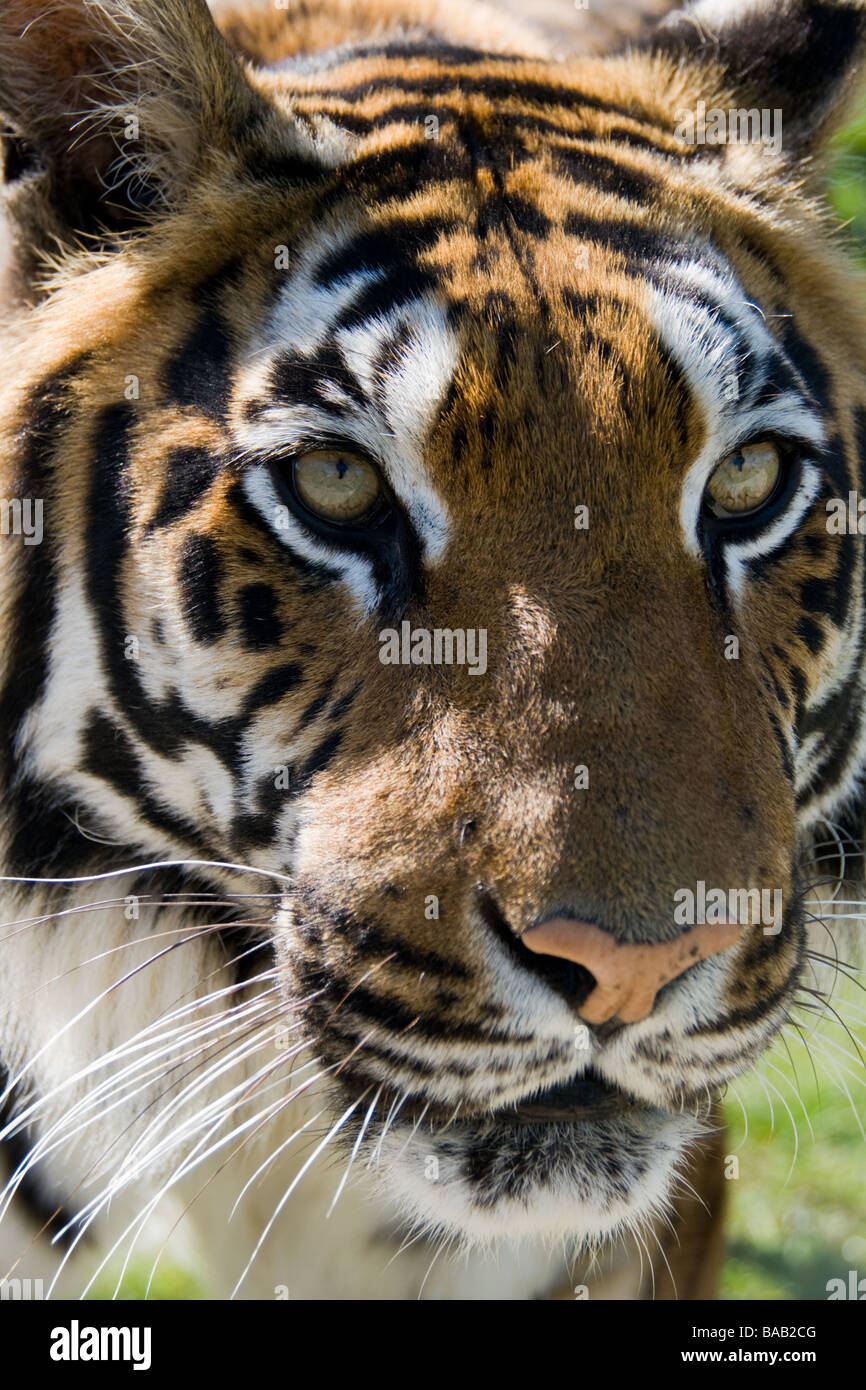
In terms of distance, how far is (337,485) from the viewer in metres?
1.79

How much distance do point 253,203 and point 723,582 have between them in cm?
84

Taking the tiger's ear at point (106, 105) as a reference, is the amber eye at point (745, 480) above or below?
below

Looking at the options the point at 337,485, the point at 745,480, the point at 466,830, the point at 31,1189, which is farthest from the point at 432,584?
the point at 31,1189

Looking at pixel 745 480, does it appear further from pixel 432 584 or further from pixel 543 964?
pixel 543 964

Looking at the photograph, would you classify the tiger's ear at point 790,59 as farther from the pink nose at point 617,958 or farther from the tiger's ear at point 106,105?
the pink nose at point 617,958

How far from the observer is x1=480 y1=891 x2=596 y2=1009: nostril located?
155 centimetres

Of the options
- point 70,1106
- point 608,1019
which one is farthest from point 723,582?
point 70,1106

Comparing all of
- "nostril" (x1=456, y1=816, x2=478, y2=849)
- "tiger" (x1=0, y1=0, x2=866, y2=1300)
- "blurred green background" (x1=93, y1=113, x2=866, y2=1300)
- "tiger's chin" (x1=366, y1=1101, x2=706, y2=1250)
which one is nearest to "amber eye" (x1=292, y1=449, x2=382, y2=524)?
"tiger" (x1=0, y1=0, x2=866, y2=1300)

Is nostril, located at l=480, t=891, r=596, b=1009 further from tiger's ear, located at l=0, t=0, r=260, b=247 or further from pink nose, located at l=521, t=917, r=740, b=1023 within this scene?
tiger's ear, located at l=0, t=0, r=260, b=247

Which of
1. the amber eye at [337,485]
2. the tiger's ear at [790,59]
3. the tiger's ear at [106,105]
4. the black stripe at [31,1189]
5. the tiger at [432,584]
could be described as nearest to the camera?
the tiger at [432,584]

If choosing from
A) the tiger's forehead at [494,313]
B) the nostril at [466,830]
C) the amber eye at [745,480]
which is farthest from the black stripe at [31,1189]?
the amber eye at [745,480]

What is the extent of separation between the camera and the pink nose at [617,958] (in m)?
1.50

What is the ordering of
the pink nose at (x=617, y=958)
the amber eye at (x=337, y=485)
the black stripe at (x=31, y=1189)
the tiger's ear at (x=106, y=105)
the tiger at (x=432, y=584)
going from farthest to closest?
the black stripe at (x=31, y=1189) → the tiger's ear at (x=106, y=105) → the amber eye at (x=337, y=485) → the tiger at (x=432, y=584) → the pink nose at (x=617, y=958)
